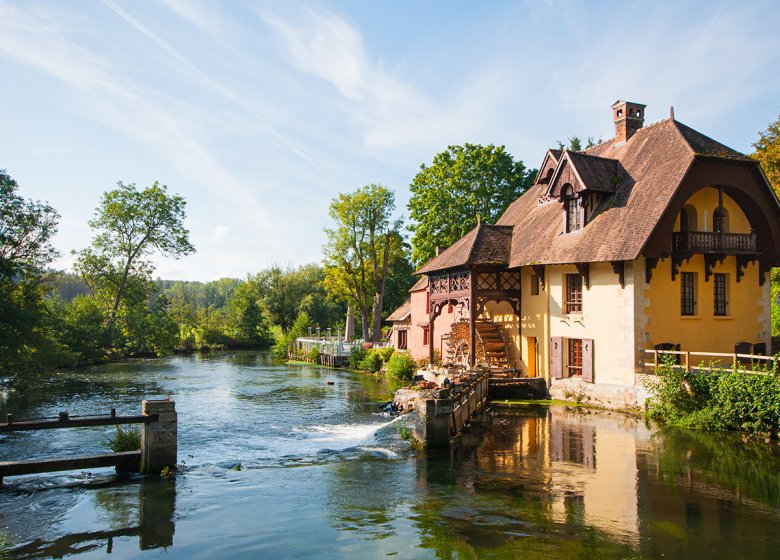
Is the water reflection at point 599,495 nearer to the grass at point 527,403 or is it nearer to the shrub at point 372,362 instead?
the grass at point 527,403

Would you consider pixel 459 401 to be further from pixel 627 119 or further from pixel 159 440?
pixel 627 119

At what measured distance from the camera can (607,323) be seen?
67.1ft

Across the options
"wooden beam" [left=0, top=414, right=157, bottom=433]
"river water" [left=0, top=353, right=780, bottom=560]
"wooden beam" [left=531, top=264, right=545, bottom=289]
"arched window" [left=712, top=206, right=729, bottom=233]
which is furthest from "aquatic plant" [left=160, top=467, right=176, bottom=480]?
"arched window" [left=712, top=206, right=729, bottom=233]

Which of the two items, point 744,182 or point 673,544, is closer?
point 673,544

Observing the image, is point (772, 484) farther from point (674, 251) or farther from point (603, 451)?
point (674, 251)

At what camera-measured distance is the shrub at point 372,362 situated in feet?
130

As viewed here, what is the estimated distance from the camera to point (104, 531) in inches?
373

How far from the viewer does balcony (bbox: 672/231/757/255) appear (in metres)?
19.5

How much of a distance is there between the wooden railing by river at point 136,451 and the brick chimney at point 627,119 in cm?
2122

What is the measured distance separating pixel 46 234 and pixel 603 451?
25.0 meters

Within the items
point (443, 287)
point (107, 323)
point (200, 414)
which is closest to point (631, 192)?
point (443, 287)

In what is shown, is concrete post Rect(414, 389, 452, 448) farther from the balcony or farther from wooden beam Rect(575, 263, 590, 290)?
the balcony

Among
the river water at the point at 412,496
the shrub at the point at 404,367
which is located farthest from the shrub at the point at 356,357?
the river water at the point at 412,496

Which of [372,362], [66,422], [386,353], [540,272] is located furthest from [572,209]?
[372,362]
